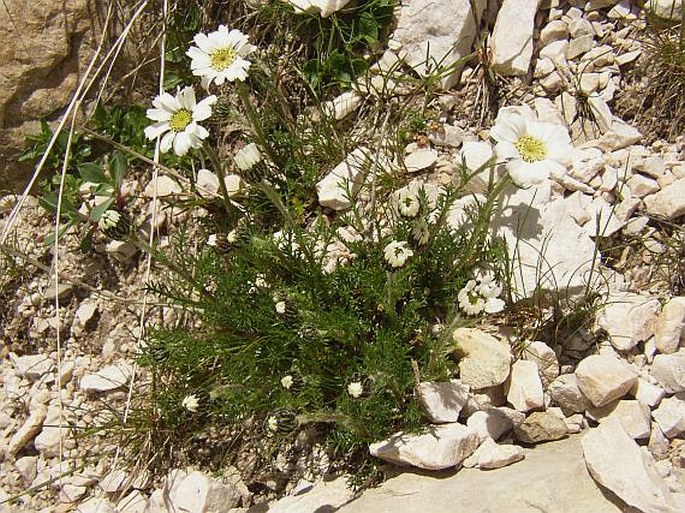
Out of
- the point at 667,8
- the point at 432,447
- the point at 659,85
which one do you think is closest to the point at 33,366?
the point at 432,447

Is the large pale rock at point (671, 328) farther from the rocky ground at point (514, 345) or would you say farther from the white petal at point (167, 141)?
the white petal at point (167, 141)

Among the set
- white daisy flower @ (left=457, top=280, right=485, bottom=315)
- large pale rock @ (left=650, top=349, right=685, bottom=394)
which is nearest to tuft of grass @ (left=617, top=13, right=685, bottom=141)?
large pale rock @ (left=650, top=349, right=685, bottom=394)

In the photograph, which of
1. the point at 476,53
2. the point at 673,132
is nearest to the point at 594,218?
the point at 673,132

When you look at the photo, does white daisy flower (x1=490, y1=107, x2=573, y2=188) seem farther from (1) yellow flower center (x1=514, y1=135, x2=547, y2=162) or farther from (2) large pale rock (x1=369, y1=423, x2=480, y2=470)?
(2) large pale rock (x1=369, y1=423, x2=480, y2=470)

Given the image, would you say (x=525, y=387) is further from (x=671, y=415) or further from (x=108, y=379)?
(x=108, y=379)

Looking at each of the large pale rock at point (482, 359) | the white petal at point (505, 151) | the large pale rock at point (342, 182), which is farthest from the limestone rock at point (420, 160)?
the large pale rock at point (482, 359)

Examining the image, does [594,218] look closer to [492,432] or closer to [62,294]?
[492,432]
